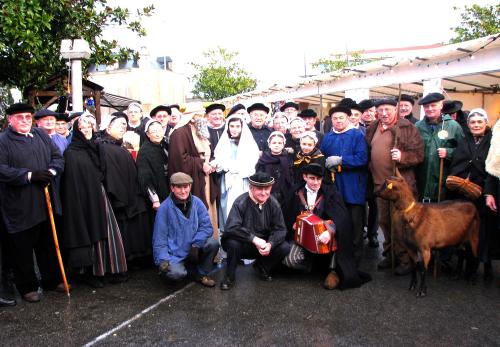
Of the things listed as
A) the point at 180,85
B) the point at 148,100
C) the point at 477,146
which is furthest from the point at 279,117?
the point at 180,85

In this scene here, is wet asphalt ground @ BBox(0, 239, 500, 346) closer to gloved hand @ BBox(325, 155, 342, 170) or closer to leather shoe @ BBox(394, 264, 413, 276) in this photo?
leather shoe @ BBox(394, 264, 413, 276)

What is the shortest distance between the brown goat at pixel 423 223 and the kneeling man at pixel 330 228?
510 millimetres

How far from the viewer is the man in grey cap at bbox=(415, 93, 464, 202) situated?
5.00 metres

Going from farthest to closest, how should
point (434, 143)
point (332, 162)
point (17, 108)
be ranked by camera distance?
1. point (434, 143)
2. point (332, 162)
3. point (17, 108)

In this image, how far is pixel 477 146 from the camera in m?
4.68

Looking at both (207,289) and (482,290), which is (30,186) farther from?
(482,290)

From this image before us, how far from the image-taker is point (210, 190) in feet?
18.7

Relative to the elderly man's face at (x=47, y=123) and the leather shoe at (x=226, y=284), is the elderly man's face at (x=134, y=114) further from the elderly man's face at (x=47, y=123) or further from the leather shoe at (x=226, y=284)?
the leather shoe at (x=226, y=284)

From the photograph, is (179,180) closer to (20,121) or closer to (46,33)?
(20,121)

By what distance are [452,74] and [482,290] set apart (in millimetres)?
6107

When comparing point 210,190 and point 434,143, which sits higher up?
point 434,143

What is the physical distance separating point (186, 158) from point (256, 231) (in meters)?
1.27

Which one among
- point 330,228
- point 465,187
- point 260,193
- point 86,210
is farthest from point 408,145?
point 86,210

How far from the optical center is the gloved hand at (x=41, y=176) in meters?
4.13
